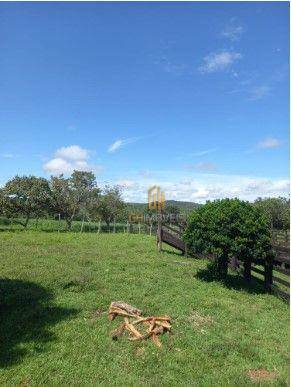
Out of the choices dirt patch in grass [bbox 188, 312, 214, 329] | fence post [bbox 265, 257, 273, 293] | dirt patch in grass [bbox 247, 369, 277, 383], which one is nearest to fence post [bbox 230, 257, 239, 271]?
→ fence post [bbox 265, 257, 273, 293]

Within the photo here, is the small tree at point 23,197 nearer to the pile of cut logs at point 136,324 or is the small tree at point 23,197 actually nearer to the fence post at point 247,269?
the fence post at point 247,269

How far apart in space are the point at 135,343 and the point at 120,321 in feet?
4.69

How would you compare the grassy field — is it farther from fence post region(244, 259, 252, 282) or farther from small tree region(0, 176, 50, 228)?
small tree region(0, 176, 50, 228)

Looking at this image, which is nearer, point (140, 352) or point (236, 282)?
point (140, 352)

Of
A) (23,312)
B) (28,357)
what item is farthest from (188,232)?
(28,357)

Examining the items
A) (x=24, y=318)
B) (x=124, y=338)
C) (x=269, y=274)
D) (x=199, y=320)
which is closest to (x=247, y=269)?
(x=269, y=274)

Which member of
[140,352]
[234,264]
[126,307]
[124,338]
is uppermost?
[234,264]

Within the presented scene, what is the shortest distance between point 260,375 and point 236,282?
822 cm

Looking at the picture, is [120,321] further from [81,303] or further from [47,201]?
[47,201]

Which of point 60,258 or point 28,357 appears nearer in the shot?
point 28,357

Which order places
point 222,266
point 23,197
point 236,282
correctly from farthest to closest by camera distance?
1. point 23,197
2. point 222,266
3. point 236,282

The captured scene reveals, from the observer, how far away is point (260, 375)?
27.5 feet

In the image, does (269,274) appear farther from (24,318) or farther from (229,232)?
(24,318)

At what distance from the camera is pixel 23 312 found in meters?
11.5
